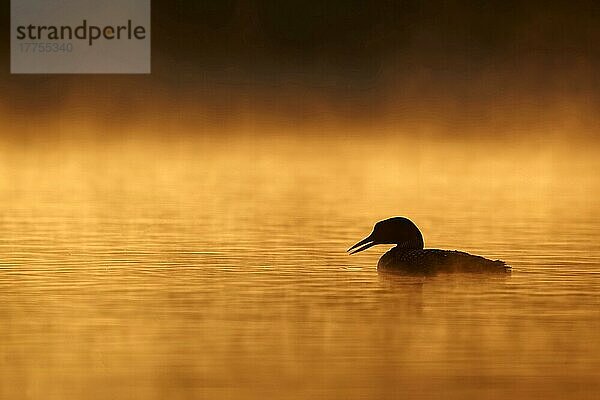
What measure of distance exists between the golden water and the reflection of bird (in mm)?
133

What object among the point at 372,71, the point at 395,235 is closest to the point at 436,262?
the point at 395,235

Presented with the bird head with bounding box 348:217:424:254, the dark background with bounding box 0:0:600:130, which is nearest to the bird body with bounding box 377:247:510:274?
the bird head with bounding box 348:217:424:254

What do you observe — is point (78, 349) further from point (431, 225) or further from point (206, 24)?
point (206, 24)

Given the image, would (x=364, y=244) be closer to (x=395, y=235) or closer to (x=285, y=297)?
(x=395, y=235)

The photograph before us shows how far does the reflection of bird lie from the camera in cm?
1262

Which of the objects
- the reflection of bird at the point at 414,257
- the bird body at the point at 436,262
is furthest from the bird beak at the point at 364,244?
the bird body at the point at 436,262

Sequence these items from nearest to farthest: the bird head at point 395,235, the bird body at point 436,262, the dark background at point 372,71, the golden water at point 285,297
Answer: the golden water at point 285,297, the bird body at point 436,262, the bird head at point 395,235, the dark background at point 372,71

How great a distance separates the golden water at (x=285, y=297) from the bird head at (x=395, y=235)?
16 cm

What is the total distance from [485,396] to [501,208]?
10113mm

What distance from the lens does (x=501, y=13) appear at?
36.2 m

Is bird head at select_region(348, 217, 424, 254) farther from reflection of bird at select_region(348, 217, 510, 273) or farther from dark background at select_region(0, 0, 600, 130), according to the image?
dark background at select_region(0, 0, 600, 130)

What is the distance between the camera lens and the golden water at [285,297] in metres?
8.94

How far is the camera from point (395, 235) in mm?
13750

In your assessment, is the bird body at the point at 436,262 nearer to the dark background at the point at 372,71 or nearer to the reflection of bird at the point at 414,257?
the reflection of bird at the point at 414,257
